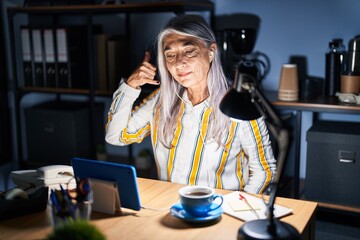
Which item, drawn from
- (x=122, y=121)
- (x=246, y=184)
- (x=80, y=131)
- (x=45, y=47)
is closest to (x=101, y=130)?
(x=80, y=131)

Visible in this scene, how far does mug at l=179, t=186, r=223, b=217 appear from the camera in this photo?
51.9 inches

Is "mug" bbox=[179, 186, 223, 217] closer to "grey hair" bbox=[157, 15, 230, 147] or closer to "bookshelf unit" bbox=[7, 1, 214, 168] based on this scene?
"grey hair" bbox=[157, 15, 230, 147]

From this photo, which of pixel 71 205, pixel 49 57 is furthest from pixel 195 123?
pixel 49 57

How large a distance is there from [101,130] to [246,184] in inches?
71.5

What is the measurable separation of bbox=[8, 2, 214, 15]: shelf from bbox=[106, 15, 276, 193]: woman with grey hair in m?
0.86

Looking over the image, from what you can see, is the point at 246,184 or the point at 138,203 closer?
the point at 138,203

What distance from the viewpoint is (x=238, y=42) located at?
259 cm

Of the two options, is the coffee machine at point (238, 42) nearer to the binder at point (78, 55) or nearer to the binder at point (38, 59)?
the binder at point (78, 55)

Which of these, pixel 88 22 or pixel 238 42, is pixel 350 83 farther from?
pixel 88 22

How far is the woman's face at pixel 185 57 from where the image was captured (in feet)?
5.99

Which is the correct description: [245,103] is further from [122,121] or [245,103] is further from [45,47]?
[45,47]

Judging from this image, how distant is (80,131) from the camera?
3297 mm

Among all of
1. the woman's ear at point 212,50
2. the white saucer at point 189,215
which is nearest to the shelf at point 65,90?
the woman's ear at point 212,50

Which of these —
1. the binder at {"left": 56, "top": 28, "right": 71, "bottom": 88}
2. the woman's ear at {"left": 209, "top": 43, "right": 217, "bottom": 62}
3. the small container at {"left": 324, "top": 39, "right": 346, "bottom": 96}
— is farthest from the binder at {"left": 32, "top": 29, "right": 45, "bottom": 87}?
the small container at {"left": 324, "top": 39, "right": 346, "bottom": 96}
